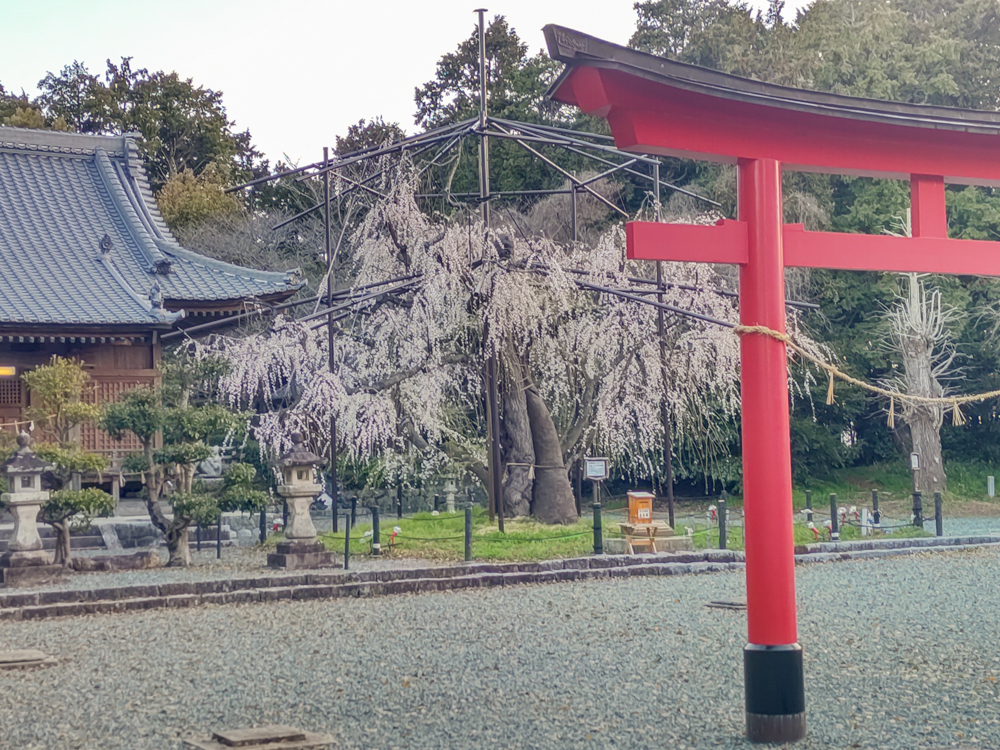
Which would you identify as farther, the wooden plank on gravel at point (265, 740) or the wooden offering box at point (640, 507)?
the wooden offering box at point (640, 507)

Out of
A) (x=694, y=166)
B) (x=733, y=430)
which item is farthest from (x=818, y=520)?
(x=694, y=166)

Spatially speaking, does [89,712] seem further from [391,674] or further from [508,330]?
[508,330]

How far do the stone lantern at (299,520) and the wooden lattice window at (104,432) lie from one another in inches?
204

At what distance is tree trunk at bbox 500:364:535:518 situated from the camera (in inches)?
699

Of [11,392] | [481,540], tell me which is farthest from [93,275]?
[481,540]

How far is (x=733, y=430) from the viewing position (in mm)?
26672

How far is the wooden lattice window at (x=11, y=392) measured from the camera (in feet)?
61.9

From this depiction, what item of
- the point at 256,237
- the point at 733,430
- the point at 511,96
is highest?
the point at 511,96

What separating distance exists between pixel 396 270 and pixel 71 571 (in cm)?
683

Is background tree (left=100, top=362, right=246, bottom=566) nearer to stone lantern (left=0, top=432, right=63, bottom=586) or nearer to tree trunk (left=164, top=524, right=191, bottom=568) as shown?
tree trunk (left=164, top=524, right=191, bottom=568)

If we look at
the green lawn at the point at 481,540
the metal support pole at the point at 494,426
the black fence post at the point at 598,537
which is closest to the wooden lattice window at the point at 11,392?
the green lawn at the point at 481,540

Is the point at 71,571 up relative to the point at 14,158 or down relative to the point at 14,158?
down

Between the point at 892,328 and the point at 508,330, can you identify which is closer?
the point at 508,330

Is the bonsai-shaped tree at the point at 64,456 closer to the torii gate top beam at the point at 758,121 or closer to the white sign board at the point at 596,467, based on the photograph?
the white sign board at the point at 596,467
